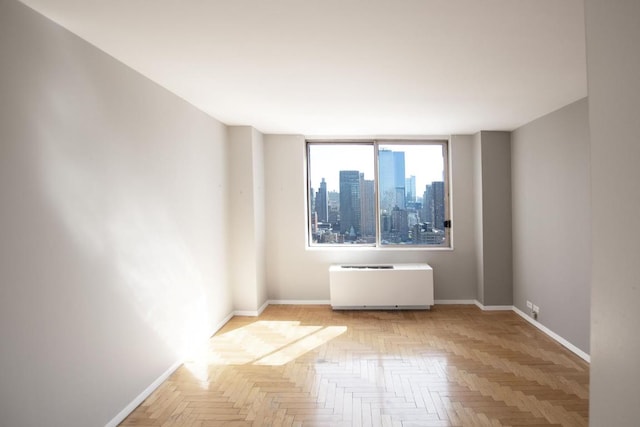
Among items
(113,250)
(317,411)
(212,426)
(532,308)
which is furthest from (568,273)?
(113,250)

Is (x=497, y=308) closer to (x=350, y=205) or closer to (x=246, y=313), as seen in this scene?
(x=350, y=205)

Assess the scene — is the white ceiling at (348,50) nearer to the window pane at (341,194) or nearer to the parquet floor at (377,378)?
the window pane at (341,194)

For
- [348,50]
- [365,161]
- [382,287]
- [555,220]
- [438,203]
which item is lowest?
[382,287]

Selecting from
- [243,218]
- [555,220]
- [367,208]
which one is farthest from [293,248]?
[555,220]

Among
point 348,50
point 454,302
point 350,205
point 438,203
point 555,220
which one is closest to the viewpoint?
point 348,50

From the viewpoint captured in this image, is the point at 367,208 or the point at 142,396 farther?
the point at 367,208

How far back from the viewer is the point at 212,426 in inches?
97.0

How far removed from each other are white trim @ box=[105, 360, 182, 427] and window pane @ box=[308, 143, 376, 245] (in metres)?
2.92

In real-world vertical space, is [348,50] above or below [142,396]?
above

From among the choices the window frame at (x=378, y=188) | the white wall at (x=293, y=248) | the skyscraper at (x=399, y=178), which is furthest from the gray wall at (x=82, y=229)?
the skyscraper at (x=399, y=178)

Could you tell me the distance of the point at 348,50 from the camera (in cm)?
238

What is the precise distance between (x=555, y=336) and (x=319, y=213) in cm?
A: 346

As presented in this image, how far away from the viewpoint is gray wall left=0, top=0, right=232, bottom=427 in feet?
5.83

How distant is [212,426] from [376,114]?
342 cm
